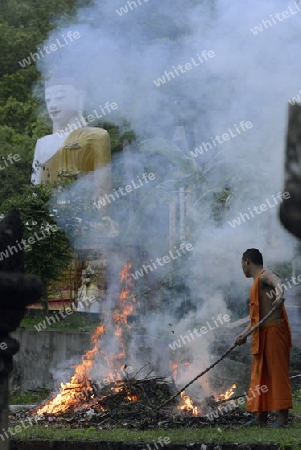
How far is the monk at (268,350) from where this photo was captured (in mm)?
7832

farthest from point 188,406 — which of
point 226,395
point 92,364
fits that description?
point 92,364

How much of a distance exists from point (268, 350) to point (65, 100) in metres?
14.8

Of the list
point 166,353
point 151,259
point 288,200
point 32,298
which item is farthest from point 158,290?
point 288,200

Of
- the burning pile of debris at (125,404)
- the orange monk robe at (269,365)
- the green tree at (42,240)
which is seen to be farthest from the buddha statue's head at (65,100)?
the orange monk robe at (269,365)

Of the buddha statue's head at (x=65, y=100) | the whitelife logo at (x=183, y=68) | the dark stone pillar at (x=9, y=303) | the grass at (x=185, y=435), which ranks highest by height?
the buddha statue's head at (x=65, y=100)

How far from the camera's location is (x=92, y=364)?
10.2m

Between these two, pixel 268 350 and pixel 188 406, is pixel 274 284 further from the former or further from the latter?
pixel 188 406

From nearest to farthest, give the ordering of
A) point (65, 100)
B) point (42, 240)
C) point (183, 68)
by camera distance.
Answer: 1. point (183, 68)
2. point (42, 240)
3. point (65, 100)

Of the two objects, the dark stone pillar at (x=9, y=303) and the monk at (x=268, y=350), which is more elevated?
the dark stone pillar at (x=9, y=303)

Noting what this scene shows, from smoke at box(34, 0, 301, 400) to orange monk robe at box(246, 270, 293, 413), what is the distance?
6.15 feet

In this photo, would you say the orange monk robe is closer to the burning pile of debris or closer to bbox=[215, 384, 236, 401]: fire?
the burning pile of debris

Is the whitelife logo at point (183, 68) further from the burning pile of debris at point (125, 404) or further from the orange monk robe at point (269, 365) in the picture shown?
the orange monk robe at point (269, 365)

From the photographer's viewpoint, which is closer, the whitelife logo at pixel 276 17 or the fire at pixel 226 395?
the fire at pixel 226 395

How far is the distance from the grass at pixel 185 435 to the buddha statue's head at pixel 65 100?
1482cm
